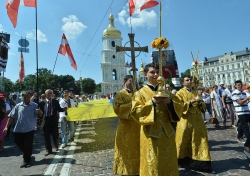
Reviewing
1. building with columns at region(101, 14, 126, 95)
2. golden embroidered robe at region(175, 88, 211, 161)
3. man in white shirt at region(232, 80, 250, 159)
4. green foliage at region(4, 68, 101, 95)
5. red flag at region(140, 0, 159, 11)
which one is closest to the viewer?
golden embroidered robe at region(175, 88, 211, 161)

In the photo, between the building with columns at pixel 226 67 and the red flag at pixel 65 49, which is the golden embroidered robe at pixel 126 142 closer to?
the red flag at pixel 65 49

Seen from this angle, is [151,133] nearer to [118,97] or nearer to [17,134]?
[118,97]

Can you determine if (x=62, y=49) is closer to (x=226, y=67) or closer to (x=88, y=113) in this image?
(x=88, y=113)

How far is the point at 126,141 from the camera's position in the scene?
4031 mm

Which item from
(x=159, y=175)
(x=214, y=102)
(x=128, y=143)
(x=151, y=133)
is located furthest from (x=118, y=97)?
(x=214, y=102)

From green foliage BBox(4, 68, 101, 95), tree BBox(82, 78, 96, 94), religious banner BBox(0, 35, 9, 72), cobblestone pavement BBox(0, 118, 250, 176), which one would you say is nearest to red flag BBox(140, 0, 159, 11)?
cobblestone pavement BBox(0, 118, 250, 176)

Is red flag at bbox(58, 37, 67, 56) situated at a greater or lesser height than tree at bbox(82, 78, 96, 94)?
lesser

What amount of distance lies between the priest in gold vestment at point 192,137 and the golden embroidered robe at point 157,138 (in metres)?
1.70

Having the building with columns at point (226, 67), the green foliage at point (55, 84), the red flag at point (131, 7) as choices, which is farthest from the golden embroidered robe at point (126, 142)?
the building with columns at point (226, 67)

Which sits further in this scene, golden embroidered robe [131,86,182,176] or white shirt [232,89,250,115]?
white shirt [232,89,250,115]

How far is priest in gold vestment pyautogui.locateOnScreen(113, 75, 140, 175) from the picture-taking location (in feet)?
12.8

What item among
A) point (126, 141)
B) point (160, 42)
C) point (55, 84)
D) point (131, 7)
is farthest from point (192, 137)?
point (55, 84)

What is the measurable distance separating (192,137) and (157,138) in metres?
2.07

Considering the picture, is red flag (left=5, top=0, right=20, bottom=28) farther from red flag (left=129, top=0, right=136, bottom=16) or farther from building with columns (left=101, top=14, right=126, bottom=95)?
building with columns (left=101, top=14, right=126, bottom=95)
